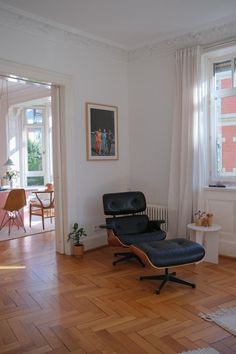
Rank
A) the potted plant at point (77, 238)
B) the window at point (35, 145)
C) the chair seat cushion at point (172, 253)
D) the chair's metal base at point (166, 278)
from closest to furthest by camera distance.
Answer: the chair seat cushion at point (172, 253) < the chair's metal base at point (166, 278) < the potted plant at point (77, 238) < the window at point (35, 145)

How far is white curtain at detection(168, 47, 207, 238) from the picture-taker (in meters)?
4.51

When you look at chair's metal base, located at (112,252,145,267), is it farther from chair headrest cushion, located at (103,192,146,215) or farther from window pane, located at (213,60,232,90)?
window pane, located at (213,60,232,90)

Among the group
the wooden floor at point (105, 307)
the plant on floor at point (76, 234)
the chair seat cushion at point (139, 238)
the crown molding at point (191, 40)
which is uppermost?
the crown molding at point (191, 40)

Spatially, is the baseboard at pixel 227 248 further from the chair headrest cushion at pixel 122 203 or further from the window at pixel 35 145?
the window at pixel 35 145

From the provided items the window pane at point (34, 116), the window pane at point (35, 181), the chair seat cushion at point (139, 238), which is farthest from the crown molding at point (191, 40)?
the window pane at point (35, 181)

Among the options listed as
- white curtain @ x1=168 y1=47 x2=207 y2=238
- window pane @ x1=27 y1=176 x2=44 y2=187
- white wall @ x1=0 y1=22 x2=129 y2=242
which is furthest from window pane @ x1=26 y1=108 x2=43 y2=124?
white curtain @ x1=168 y1=47 x2=207 y2=238

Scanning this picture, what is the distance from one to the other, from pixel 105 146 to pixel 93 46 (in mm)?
1492

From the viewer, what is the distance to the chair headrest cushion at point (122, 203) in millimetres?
4445

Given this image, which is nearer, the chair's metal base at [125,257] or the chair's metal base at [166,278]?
the chair's metal base at [166,278]

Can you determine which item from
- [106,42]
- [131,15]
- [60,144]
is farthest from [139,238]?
[106,42]

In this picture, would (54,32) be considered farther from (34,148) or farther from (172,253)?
(34,148)

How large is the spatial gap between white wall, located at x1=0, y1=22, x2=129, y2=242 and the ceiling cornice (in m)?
0.04

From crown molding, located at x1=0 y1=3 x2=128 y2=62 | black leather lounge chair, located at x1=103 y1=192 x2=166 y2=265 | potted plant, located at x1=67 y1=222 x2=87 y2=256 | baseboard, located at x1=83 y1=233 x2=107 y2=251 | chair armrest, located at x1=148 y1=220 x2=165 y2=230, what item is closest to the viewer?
crown molding, located at x1=0 y1=3 x2=128 y2=62

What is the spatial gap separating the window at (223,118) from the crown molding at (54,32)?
1551 mm
